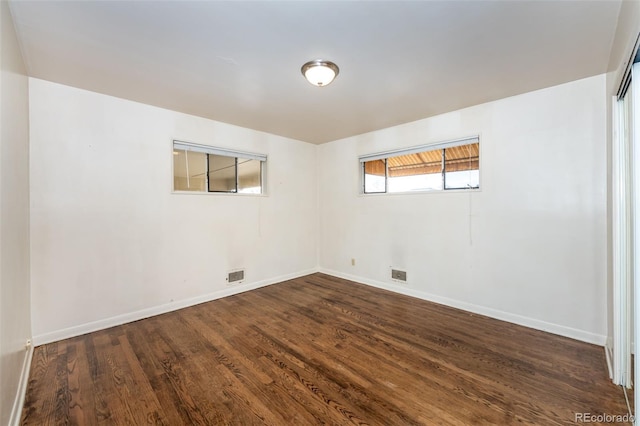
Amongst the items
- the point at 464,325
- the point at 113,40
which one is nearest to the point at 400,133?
the point at 464,325

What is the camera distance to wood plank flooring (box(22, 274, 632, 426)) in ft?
5.40

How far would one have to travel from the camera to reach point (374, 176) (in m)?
4.33

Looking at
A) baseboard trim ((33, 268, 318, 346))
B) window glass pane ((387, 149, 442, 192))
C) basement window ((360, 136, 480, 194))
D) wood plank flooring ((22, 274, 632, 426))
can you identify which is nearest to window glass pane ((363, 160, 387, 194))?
basement window ((360, 136, 480, 194))

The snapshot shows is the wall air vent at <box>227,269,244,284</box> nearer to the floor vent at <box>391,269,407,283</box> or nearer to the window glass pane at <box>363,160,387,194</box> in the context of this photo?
the floor vent at <box>391,269,407,283</box>

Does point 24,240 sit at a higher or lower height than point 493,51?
lower

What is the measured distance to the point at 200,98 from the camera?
292cm

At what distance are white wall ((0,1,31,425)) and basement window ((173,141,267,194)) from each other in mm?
1398

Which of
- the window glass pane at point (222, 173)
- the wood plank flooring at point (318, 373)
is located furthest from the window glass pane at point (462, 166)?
the window glass pane at point (222, 173)

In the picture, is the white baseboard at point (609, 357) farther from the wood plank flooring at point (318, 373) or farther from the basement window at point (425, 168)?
the basement window at point (425, 168)

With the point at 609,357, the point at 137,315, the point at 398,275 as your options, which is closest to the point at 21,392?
the point at 137,315

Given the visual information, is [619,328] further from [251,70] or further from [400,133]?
[251,70]

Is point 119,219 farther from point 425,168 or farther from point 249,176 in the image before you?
point 425,168

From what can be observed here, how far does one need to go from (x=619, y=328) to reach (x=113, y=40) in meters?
4.17

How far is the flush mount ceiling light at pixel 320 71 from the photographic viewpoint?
220 centimetres
